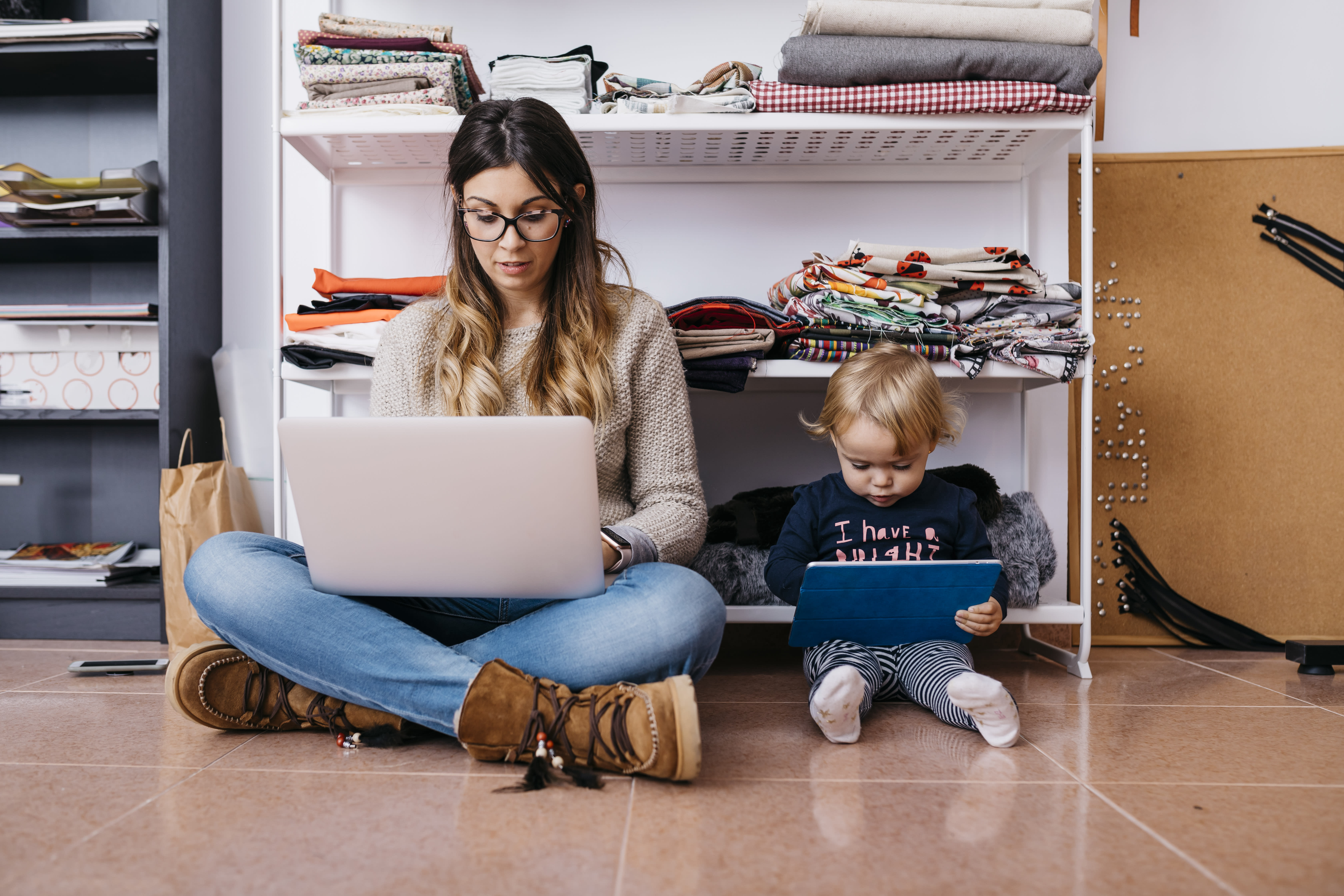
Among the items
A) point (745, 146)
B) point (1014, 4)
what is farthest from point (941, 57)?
point (745, 146)

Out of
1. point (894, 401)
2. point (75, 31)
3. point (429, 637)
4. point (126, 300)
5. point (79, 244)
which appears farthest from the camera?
point (126, 300)

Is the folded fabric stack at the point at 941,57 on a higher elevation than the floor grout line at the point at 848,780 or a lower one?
higher

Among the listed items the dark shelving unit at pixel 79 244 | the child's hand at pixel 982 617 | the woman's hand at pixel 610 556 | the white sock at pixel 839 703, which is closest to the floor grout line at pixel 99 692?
the woman's hand at pixel 610 556

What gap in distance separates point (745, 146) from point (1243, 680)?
1312 mm

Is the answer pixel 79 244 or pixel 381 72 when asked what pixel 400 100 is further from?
pixel 79 244

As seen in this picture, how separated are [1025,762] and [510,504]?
0.68 meters

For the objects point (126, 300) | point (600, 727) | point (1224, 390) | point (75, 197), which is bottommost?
point (600, 727)

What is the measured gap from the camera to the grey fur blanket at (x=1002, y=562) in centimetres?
154

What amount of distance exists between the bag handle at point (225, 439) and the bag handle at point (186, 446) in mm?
57

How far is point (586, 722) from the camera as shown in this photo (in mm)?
938

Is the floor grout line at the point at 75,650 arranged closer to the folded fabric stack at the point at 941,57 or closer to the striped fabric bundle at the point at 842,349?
the striped fabric bundle at the point at 842,349

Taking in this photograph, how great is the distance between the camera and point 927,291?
1.55m

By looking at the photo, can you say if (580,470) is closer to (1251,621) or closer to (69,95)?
(1251,621)

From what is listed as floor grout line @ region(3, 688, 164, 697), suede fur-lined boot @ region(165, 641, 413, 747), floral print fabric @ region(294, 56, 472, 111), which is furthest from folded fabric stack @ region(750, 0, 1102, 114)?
floor grout line @ region(3, 688, 164, 697)
